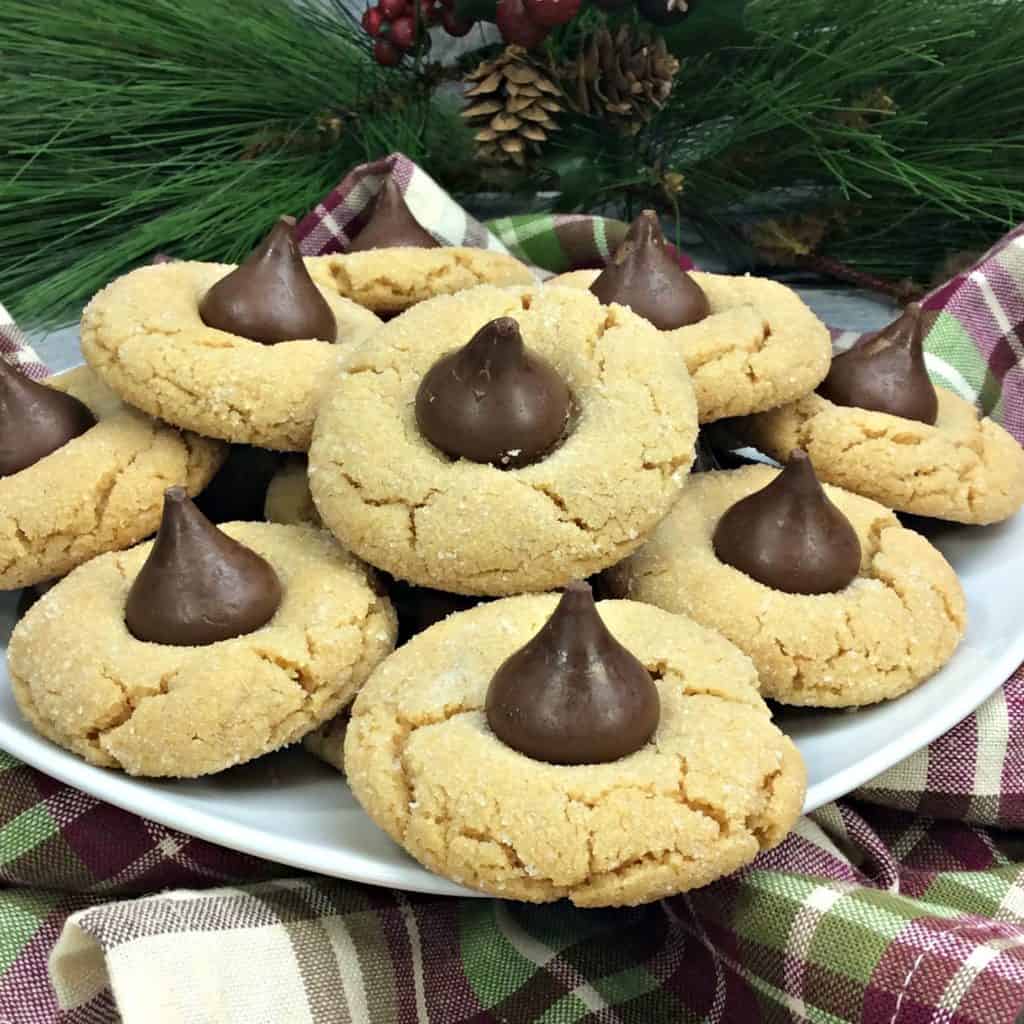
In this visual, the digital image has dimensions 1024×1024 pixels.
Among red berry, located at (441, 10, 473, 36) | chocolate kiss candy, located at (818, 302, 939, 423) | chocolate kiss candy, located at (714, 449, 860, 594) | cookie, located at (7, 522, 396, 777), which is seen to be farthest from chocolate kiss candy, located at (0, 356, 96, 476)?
red berry, located at (441, 10, 473, 36)

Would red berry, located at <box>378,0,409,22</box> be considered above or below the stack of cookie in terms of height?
above

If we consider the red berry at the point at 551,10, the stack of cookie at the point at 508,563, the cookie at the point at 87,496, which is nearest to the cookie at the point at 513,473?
the stack of cookie at the point at 508,563

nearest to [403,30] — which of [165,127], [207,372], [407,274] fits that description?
[165,127]

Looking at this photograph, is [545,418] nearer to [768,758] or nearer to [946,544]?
[768,758]

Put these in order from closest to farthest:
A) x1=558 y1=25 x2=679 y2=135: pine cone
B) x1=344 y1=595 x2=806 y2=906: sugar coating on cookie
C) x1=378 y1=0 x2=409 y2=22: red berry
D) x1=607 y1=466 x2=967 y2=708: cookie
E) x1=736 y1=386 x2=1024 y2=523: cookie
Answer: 1. x1=344 y1=595 x2=806 y2=906: sugar coating on cookie
2. x1=607 y1=466 x2=967 y2=708: cookie
3. x1=736 y1=386 x2=1024 y2=523: cookie
4. x1=558 y1=25 x2=679 y2=135: pine cone
5. x1=378 y1=0 x2=409 y2=22: red berry

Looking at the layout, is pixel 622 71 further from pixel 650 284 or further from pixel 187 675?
pixel 187 675

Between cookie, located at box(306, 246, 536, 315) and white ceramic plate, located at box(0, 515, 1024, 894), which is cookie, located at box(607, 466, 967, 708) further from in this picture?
cookie, located at box(306, 246, 536, 315)
